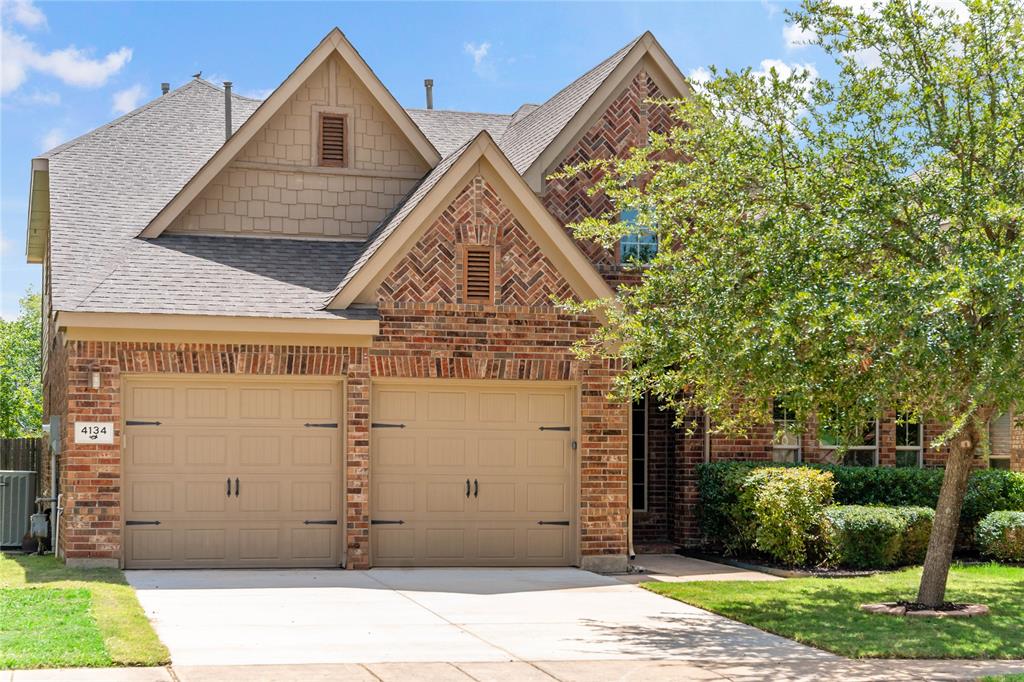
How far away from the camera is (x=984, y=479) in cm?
1875

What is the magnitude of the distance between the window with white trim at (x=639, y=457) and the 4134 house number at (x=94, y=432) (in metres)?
8.59

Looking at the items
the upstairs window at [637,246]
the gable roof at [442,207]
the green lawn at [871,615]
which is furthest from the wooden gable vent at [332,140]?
the green lawn at [871,615]

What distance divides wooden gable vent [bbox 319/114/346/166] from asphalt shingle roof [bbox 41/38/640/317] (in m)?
1.15

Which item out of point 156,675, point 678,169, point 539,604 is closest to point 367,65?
point 678,169

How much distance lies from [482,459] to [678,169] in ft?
17.2

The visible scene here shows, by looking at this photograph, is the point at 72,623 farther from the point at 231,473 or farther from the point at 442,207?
the point at 442,207

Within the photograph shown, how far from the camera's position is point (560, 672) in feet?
30.7

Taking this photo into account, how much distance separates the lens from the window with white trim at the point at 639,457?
19875 mm

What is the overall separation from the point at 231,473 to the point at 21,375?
119 ft

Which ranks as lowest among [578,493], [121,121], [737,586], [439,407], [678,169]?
[737,586]

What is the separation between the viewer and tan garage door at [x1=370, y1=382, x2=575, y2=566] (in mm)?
15711

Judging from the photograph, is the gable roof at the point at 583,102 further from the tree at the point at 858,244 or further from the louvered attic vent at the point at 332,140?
the tree at the point at 858,244

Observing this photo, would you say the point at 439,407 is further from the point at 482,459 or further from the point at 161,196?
the point at 161,196

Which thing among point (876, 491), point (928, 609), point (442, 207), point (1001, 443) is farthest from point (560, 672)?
point (1001, 443)
